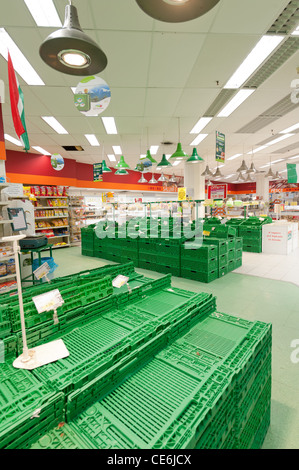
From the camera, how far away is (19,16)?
304cm

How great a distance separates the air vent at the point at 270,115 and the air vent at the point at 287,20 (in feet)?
8.45

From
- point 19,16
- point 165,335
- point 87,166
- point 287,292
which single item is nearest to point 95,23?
point 19,16

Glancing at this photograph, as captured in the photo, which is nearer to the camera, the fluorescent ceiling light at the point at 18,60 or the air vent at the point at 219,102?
the fluorescent ceiling light at the point at 18,60

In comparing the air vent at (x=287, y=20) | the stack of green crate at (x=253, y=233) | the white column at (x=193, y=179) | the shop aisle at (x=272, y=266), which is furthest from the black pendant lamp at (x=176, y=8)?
the white column at (x=193, y=179)

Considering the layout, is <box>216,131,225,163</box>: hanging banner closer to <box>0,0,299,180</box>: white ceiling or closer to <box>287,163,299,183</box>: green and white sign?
<box>0,0,299,180</box>: white ceiling

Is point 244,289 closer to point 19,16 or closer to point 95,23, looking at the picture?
point 95,23

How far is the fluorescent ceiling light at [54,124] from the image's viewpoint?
6544mm

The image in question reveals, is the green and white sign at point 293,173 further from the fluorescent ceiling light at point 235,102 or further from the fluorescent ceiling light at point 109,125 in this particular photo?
the fluorescent ceiling light at point 109,125

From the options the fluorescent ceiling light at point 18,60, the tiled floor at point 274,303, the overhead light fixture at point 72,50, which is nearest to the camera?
the overhead light fixture at point 72,50

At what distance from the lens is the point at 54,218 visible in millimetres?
10281

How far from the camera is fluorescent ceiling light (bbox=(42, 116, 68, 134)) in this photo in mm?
6544

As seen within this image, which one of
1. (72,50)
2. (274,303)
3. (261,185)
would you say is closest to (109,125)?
(72,50)

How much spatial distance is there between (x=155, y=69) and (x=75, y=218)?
26.3ft

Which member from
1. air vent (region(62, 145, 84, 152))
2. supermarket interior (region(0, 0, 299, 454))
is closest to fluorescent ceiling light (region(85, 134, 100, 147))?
→ supermarket interior (region(0, 0, 299, 454))
